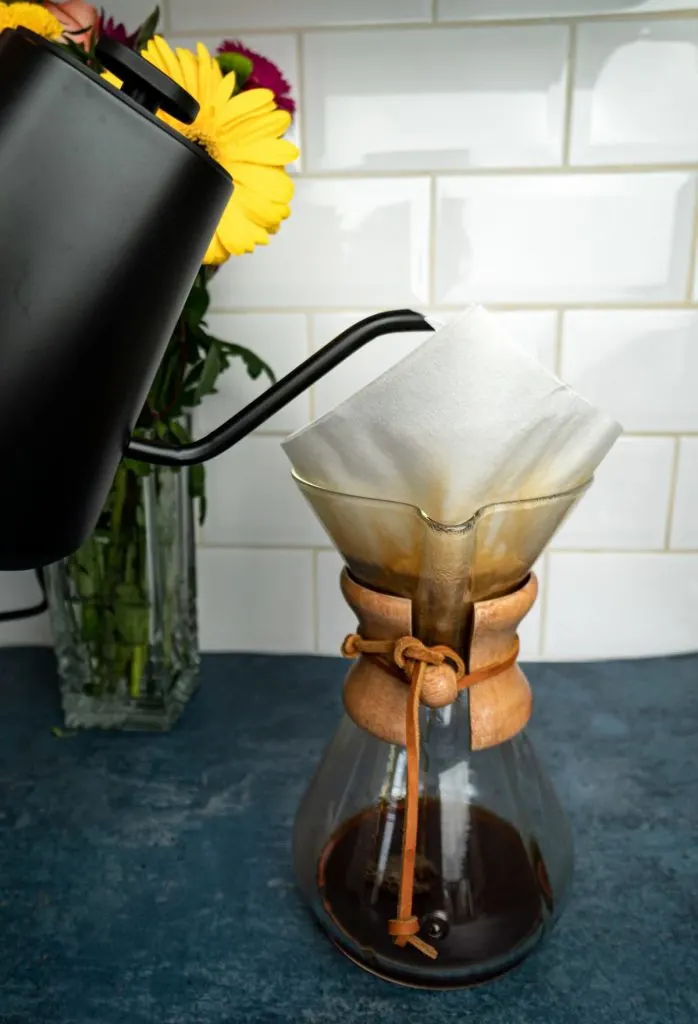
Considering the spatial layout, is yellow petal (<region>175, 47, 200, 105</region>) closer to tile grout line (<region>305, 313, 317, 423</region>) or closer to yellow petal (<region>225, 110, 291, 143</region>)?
yellow petal (<region>225, 110, 291, 143</region>)

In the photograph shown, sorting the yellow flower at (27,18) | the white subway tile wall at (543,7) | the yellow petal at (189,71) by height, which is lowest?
the yellow petal at (189,71)

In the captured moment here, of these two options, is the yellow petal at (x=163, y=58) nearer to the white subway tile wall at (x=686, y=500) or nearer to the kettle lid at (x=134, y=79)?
the kettle lid at (x=134, y=79)

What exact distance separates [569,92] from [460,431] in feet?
1.42

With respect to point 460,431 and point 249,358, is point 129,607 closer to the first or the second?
point 249,358

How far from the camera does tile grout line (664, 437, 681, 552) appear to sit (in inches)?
28.8

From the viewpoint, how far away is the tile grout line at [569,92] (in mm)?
654

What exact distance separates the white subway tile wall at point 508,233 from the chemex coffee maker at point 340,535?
304 millimetres

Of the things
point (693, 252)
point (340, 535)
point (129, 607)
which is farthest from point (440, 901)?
point (693, 252)

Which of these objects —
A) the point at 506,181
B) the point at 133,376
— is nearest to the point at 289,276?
the point at 506,181

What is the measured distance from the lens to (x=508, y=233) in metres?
0.69

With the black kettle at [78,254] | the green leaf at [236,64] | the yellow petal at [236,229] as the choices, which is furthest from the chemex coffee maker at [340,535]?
the green leaf at [236,64]

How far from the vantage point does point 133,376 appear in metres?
0.33

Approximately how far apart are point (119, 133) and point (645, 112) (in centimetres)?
52

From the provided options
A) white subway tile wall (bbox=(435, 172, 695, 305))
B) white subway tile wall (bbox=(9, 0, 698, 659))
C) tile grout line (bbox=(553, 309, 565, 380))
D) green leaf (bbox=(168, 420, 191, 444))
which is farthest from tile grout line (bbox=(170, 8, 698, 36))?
green leaf (bbox=(168, 420, 191, 444))
